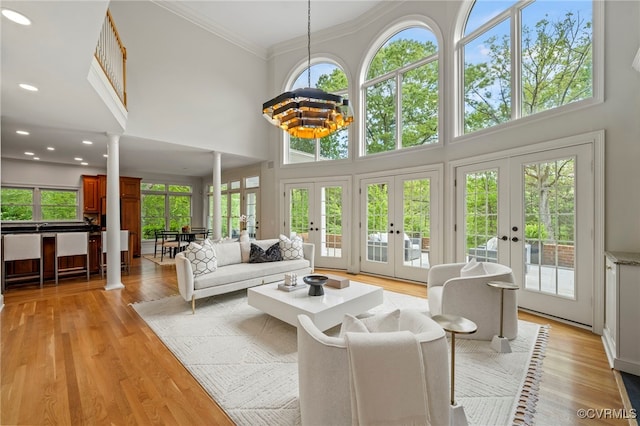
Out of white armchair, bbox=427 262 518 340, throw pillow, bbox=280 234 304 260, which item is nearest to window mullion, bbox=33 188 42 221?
throw pillow, bbox=280 234 304 260

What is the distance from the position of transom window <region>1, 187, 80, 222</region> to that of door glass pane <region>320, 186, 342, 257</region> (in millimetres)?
7125

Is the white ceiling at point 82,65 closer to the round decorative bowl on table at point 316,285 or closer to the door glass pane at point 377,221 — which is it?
the round decorative bowl on table at point 316,285

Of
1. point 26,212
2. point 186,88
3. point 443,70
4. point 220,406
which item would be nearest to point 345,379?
point 220,406

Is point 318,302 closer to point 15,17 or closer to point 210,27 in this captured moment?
point 15,17

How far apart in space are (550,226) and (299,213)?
4842 mm

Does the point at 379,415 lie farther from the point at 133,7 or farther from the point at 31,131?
the point at 133,7

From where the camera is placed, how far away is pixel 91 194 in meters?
7.91

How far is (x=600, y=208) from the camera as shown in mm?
2936

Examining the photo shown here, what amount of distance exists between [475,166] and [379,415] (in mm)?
3992

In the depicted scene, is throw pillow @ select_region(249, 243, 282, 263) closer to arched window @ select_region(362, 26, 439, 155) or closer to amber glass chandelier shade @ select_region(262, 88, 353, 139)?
amber glass chandelier shade @ select_region(262, 88, 353, 139)

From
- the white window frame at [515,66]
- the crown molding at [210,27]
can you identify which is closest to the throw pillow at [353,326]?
the white window frame at [515,66]

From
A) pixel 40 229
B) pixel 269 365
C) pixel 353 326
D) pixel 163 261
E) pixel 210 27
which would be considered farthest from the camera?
pixel 163 261

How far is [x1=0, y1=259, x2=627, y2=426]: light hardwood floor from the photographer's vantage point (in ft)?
5.87

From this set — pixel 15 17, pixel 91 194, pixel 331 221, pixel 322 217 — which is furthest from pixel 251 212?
pixel 15 17
